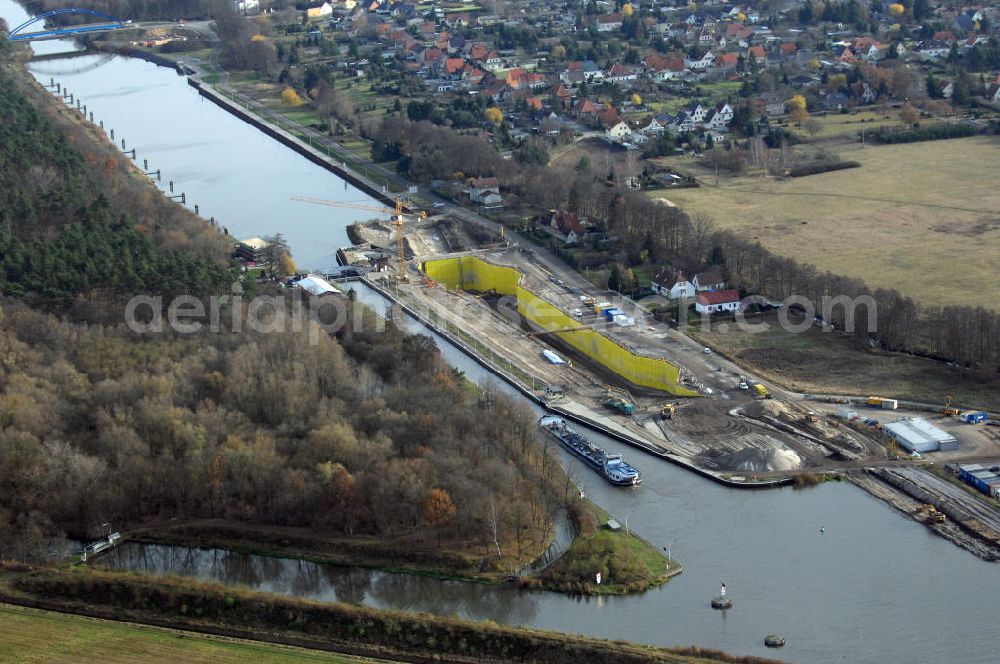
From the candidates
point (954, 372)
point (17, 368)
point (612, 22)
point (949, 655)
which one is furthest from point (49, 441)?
point (612, 22)

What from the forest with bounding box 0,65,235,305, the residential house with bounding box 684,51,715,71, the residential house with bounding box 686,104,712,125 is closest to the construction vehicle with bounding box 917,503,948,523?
the forest with bounding box 0,65,235,305

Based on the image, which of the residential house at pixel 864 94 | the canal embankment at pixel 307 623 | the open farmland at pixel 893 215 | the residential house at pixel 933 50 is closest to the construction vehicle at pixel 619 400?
the canal embankment at pixel 307 623

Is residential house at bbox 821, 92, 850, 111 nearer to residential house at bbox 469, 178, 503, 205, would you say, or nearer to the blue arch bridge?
residential house at bbox 469, 178, 503, 205

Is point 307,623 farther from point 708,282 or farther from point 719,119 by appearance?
point 719,119

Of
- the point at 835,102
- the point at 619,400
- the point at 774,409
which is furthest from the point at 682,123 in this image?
the point at 774,409

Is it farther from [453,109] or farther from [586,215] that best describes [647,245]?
[453,109]

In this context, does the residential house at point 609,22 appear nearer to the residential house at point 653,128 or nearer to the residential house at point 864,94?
the residential house at point 864,94
